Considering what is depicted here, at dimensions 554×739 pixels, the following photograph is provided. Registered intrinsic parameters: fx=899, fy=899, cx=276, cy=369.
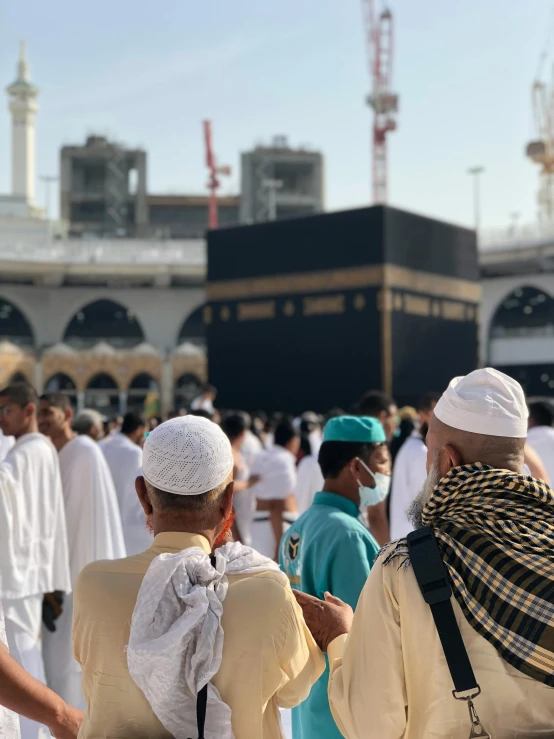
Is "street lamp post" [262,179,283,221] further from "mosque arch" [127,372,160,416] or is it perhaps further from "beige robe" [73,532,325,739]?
"beige robe" [73,532,325,739]

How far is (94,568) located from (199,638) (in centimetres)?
24

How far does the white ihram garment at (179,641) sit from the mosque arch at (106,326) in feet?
105

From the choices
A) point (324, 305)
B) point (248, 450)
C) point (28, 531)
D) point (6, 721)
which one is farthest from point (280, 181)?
point (6, 721)

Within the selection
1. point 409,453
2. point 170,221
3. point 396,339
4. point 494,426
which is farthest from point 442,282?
point 170,221

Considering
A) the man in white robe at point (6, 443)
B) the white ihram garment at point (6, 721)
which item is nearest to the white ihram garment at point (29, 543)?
the man in white robe at point (6, 443)

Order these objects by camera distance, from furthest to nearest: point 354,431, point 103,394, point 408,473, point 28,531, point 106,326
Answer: point 106,326, point 103,394, point 408,473, point 28,531, point 354,431

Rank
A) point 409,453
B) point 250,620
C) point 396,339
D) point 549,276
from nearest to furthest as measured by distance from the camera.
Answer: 1. point 250,620
2. point 409,453
3. point 396,339
4. point 549,276

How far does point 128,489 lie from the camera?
477 cm

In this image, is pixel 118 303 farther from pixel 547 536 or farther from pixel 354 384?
pixel 547 536

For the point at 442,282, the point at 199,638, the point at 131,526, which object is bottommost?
the point at 131,526

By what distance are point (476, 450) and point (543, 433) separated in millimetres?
3410

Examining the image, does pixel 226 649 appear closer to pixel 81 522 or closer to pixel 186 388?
pixel 81 522

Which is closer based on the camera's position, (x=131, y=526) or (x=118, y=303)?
(x=131, y=526)

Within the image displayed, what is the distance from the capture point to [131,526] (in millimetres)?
4742
